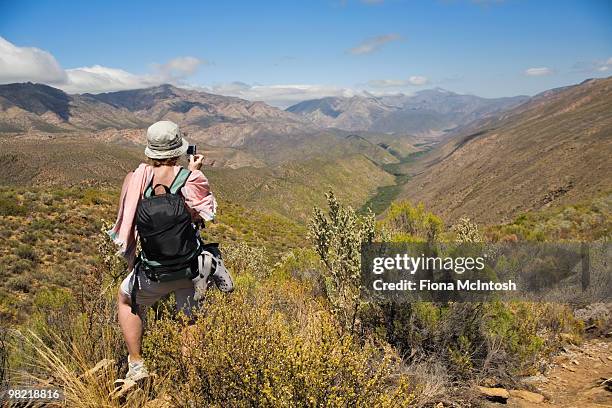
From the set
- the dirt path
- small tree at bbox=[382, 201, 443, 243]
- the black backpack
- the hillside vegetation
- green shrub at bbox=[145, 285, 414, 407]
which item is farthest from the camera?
small tree at bbox=[382, 201, 443, 243]

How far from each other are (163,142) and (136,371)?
164 cm

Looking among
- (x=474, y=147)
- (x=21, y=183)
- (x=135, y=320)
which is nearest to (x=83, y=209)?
(x=135, y=320)

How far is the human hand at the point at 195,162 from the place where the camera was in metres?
3.10

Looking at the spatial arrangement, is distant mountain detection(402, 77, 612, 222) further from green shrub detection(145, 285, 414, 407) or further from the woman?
the woman

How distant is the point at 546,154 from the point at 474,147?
73.1 m

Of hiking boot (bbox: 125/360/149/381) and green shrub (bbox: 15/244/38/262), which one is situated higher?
hiking boot (bbox: 125/360/149/381)

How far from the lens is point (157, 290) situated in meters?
2.90

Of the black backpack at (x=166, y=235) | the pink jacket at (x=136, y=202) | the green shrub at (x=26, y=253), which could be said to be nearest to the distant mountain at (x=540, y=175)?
the pink jacket at (x=136, y=202)

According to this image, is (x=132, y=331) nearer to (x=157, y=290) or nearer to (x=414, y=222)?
(x=157, y=290)

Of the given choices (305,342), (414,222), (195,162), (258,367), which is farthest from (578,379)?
(414,222)

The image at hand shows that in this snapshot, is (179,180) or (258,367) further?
(179,180)

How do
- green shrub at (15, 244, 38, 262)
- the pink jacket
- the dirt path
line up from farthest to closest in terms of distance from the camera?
green shrub at (15, 244, 38, 262) → the dirt path → the pink jacket

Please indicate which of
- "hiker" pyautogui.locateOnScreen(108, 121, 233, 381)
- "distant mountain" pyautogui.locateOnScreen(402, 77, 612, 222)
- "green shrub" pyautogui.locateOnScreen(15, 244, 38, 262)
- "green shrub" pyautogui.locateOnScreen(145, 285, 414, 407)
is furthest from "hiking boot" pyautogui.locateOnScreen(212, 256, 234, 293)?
"distant mountain" pyautogui.locateOnScreen(402, 77, 612, 222)

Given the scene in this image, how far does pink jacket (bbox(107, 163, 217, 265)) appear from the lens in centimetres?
284
